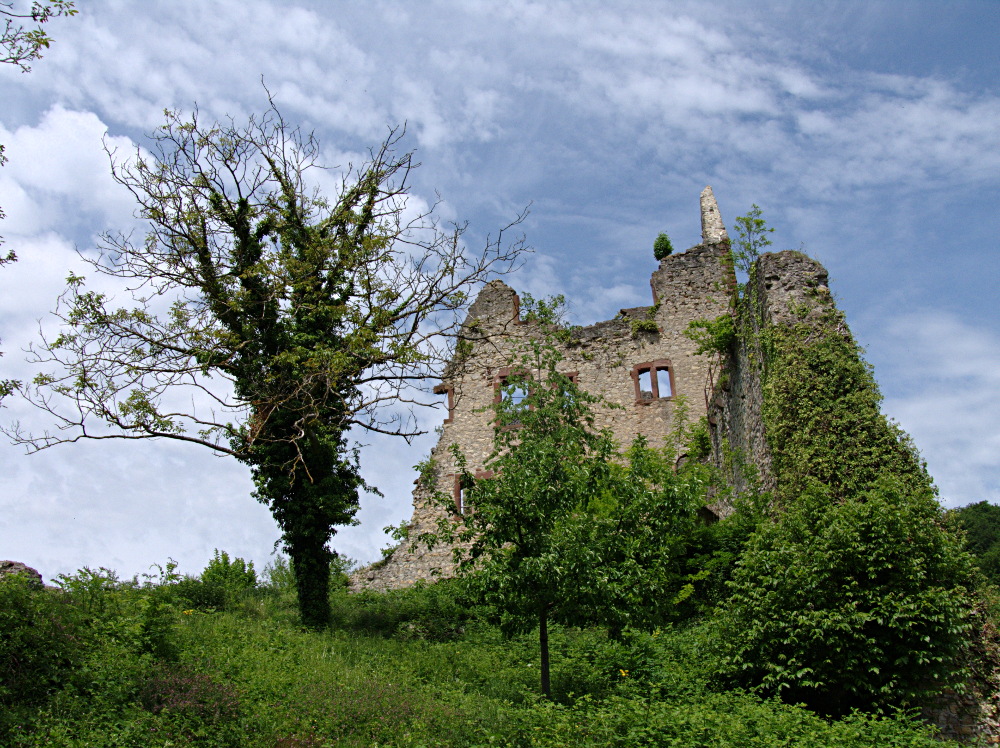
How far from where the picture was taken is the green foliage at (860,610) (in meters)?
8.65

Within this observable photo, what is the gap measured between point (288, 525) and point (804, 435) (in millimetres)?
9267

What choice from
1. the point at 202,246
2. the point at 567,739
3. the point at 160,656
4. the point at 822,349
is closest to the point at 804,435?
the point at 822,349

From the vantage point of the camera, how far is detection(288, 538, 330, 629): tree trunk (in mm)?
14039

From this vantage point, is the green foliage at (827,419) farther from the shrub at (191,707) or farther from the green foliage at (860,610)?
the shrub at (191,707)

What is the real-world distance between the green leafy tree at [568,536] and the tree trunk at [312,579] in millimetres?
4595

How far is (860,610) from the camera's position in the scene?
9016 mm

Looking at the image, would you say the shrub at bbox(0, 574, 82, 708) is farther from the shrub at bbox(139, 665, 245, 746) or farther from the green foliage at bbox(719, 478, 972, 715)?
the green foliage at bbox(719, 478, 972, 715)

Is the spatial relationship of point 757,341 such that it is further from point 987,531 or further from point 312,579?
point 987,531

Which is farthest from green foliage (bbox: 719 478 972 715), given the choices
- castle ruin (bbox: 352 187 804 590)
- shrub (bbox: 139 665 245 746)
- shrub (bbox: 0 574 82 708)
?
castle ruin (bbox: 352 187 804 590)

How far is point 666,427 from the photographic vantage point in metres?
21.0

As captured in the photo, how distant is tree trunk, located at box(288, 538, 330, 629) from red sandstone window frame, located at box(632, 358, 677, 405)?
10.5 m

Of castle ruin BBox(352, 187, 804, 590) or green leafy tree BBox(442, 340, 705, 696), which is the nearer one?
green leafy tree BBox(442, 340, 705, 696)

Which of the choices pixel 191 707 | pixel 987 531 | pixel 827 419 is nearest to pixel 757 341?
pixel 827 419

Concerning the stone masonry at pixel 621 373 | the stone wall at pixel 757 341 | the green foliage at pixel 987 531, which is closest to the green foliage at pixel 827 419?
the stone wall at pixel 757 341
